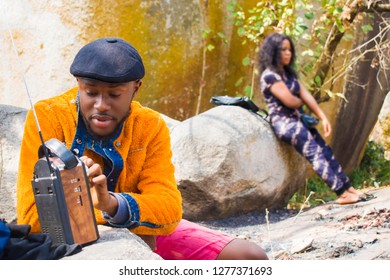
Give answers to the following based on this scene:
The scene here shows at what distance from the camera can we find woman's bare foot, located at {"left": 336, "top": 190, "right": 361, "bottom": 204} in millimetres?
5434

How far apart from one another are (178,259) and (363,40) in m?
5.74

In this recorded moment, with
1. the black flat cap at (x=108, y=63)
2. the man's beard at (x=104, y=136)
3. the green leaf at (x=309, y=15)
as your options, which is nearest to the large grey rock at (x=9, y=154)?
the man's beard at (x=104, y=136)

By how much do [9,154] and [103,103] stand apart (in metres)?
1.83

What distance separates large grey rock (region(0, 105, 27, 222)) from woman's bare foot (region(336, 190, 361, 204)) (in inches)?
111

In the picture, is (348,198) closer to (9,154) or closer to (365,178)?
(365,178)

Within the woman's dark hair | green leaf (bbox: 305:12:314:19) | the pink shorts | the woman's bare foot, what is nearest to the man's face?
the pink shorts

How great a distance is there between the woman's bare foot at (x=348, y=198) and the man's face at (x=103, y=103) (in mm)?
3743

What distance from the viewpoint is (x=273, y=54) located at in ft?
19.1

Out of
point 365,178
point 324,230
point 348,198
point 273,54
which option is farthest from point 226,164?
point 365,178

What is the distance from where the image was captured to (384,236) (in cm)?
377

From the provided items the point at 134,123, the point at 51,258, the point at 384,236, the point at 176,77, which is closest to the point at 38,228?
Answer: the point at 51,258

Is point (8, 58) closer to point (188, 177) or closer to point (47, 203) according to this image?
point (188, 177)

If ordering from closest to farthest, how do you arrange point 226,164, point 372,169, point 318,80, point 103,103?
point 103,103
point 226,164
point 318,80
point 372,169

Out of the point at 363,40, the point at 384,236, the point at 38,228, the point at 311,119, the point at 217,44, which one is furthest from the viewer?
the point at 363,40
